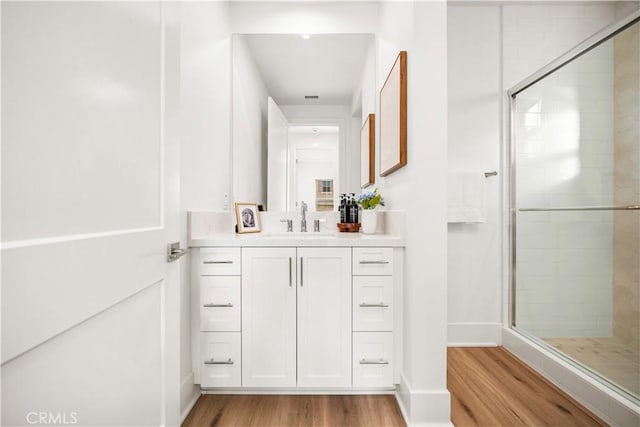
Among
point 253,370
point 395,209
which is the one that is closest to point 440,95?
point 395,209

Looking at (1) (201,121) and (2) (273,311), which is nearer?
(2) (273,311)

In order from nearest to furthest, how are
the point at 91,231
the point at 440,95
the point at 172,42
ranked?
the point at 91,231
the point at 172,42
the point at 440,95

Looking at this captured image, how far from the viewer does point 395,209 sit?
1.83 meters

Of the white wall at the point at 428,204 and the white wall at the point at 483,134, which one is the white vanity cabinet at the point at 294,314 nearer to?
the white wall at the point at 428,204

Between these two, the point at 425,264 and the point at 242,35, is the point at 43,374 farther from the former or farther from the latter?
the point at 242,35

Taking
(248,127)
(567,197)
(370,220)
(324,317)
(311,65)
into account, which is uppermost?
Answer: (311,65)

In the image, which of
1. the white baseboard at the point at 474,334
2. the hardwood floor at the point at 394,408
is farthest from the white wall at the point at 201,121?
the white baseboard at the point at 474,334

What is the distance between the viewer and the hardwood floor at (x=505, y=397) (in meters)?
1.49

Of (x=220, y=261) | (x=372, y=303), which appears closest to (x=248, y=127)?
(x=220, y=261)

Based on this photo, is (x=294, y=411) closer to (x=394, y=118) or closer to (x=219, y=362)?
(x=219, y=362)

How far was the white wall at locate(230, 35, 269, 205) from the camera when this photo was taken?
2.25 metres

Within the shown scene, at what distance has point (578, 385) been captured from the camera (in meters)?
1.63

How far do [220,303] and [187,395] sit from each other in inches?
18.8

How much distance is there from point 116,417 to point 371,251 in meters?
1.23
